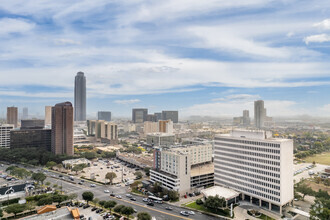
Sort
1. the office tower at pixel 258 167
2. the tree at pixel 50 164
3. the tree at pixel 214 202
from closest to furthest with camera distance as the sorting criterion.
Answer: the office tower at pixel 258 167 < the tree at pixel 214 202 < the tree at pixel 50 164

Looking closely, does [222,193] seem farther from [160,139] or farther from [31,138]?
[31,138]

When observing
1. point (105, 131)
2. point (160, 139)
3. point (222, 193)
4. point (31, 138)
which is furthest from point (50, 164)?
point (105, 131)

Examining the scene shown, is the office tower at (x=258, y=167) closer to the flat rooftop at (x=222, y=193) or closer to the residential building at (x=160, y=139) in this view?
the flat rooftop at (x=222, y=193)

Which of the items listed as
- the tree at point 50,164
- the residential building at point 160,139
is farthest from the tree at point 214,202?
the residential building at point 160,139

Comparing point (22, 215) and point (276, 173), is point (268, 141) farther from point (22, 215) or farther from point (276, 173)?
point (22, 215)

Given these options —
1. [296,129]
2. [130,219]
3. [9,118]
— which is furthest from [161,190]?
[9,118]
